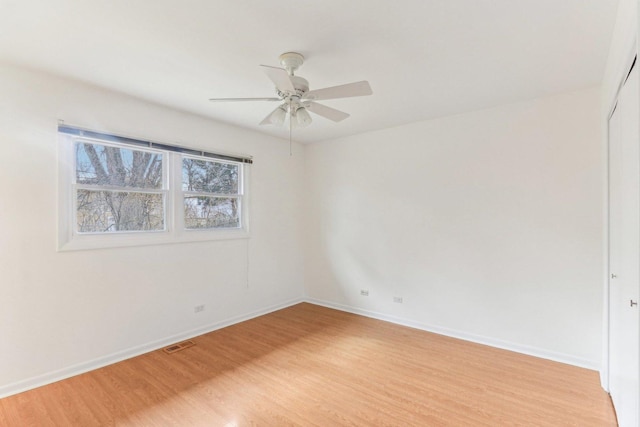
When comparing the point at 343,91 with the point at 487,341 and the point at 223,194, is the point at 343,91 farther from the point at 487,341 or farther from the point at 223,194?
the point at 487,341

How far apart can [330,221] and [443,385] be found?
2702mm

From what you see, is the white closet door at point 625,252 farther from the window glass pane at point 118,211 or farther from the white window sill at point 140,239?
the window glass pane at point 118,211

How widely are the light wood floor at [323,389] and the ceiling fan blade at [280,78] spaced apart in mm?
2306

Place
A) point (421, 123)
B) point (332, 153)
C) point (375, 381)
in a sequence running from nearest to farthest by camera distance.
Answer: point (375, 381) → point (421, 123) → point (332, 153)

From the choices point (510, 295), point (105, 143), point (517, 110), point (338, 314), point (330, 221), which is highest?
point (517, 110)

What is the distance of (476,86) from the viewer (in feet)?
9.06

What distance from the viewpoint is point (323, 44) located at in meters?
2.09

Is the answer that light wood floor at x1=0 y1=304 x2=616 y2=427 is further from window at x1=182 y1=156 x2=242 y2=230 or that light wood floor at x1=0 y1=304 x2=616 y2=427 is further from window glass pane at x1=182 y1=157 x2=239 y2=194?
window glass pane at x1=182 y1=157 x2=239 y2=194

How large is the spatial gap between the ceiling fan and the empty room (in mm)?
21

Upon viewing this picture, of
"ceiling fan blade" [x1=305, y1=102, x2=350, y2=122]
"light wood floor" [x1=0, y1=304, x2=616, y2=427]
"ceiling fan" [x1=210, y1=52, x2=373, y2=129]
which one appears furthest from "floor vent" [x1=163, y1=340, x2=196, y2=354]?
"ceiling fan blade" [x1=305, y1=102, x2=350, y2=122]

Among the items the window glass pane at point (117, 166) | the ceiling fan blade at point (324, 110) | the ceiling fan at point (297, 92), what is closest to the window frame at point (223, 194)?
the window glass pane at point (117, 166)

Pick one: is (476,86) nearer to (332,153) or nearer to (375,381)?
(332,153)

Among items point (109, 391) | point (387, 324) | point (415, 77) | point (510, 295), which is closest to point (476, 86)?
point (415, 77)

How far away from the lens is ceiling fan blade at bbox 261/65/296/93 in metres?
1.82
